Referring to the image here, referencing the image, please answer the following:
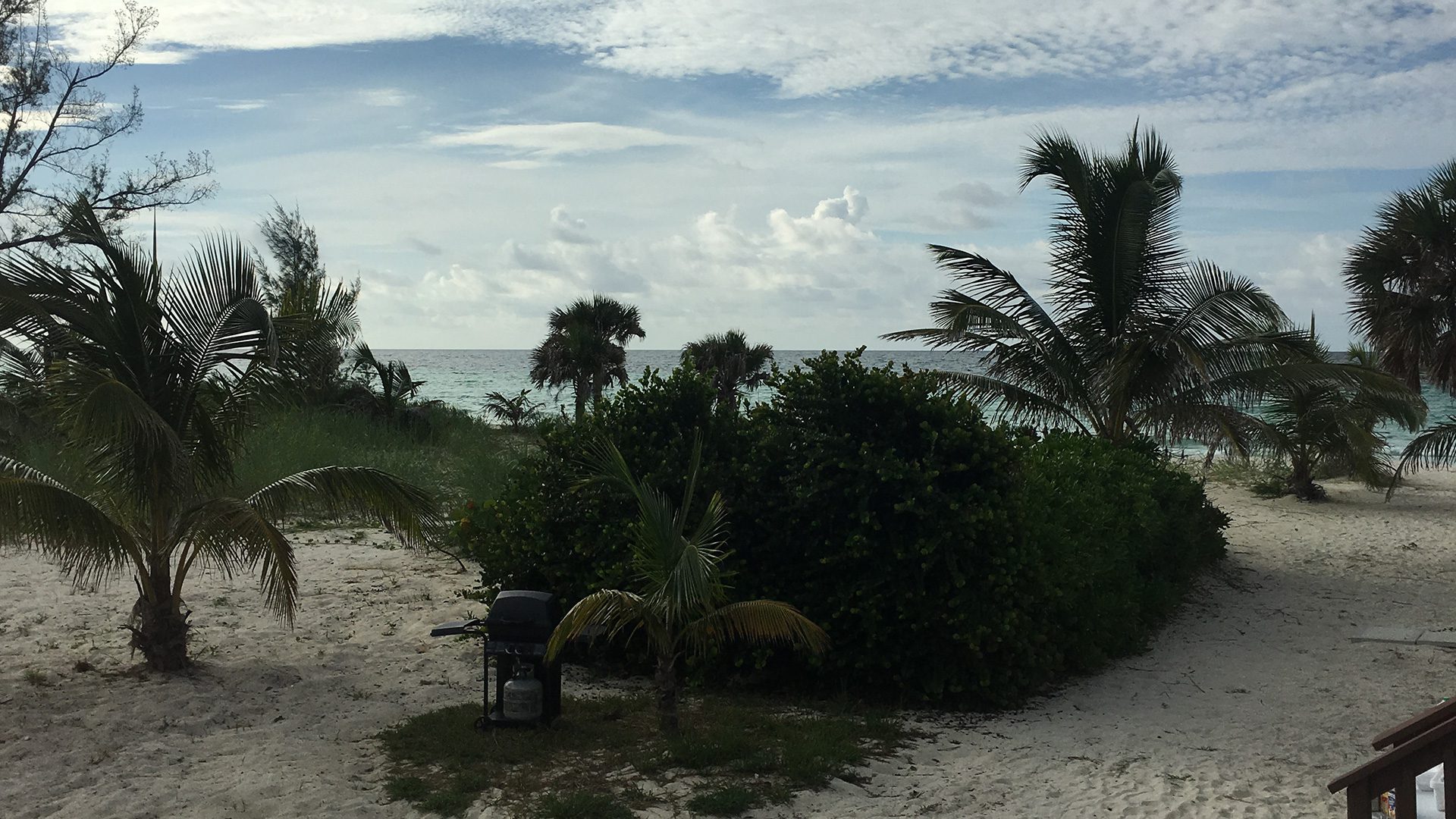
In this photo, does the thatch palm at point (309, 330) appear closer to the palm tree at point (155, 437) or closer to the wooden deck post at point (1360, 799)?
the palm tree at point (155, 437)

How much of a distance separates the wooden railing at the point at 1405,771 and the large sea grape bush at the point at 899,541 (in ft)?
9.27

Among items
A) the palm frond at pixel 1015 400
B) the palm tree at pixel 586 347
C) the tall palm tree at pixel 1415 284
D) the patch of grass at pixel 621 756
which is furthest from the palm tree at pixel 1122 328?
the palm tree at pixel 586 347

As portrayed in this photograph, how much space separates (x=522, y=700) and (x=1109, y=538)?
5.56 meters

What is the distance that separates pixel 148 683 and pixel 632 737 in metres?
3.65

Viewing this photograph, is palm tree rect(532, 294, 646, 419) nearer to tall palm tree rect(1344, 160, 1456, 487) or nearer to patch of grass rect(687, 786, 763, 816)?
tall palm tree rect(1344, 160, 1456, 487)

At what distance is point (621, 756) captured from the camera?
636cm

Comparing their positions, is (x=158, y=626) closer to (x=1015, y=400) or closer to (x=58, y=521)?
(x=58, y=521)

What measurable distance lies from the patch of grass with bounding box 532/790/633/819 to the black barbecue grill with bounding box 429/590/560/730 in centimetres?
121

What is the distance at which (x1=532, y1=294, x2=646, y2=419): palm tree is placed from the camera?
89.7 ft

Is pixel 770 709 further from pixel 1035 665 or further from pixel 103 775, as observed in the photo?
pixel 103 775

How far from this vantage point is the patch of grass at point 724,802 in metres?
5.52

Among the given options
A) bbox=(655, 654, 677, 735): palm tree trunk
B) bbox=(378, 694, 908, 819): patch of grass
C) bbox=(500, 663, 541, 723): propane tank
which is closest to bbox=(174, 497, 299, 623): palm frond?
bbox=(378, 694, 908, 819): patch of grass

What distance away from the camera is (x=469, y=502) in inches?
480

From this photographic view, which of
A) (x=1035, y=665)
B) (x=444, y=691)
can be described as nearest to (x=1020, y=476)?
(x=1035, y=665)
